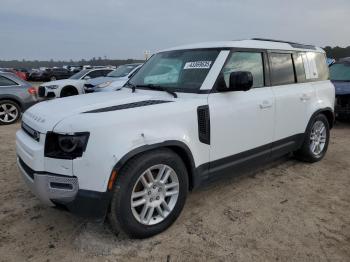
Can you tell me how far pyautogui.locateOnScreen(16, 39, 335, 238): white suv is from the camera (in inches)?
110

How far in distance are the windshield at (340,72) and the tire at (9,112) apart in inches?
352

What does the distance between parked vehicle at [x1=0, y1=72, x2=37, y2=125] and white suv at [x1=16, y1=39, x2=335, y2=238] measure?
20.6 ft

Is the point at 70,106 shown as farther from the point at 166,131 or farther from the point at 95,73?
the point at 95,73

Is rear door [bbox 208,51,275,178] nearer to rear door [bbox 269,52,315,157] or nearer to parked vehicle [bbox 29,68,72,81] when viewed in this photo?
rear door [bbox 269,52,315,157]

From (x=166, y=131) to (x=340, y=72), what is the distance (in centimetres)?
789

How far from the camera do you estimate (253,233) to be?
129 inches

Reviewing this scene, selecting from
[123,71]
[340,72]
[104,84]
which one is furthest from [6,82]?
[340,72]

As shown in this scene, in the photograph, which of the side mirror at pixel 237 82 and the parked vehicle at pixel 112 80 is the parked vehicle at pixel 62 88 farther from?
the side mirror at pixel 237 82

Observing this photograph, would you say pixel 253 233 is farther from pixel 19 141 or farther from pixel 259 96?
pixel 19 141

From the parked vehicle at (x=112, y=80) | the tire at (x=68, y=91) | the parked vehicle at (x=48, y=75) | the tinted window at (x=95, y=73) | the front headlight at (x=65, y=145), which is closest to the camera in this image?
the front headlight at (x=65, y=145)

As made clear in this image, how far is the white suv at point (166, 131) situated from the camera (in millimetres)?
2801

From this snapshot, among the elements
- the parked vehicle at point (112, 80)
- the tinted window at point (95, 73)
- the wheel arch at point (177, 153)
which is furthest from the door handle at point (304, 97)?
the tinted window at point (95, 73)

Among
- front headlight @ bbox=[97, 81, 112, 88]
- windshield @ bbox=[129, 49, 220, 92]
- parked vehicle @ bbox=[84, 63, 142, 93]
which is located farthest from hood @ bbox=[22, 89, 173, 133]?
front headlight @ bbox=[97, 81, 112, 88]

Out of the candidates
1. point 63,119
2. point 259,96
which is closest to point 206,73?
point 259,96
